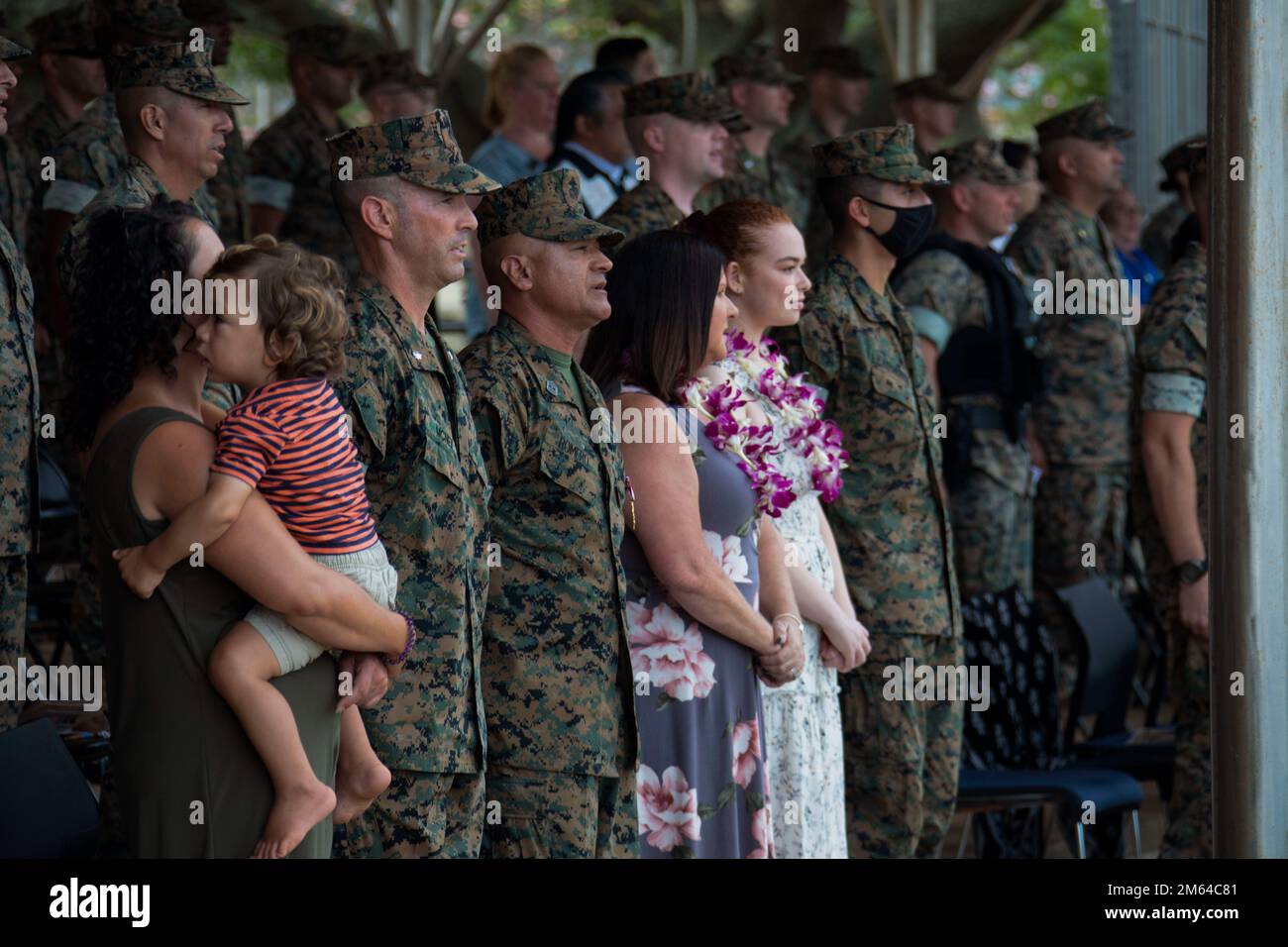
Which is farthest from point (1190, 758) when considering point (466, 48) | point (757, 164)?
point (466, 48)

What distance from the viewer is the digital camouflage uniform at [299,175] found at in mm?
6996

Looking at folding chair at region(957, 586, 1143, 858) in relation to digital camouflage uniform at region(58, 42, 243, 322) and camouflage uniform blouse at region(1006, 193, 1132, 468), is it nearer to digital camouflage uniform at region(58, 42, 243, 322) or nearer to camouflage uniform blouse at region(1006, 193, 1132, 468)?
camouflage uniform blouse at region(1006, 193, 1132, 468)

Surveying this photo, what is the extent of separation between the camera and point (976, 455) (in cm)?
585

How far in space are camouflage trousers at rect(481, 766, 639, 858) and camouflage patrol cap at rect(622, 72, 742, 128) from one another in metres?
2.60

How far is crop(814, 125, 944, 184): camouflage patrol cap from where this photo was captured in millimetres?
4852

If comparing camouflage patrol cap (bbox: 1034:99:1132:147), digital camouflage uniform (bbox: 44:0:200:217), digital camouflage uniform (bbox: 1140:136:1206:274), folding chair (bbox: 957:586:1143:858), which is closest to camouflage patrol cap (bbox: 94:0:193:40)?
digital camouflage uniform (bbox: 44:0:200:217)

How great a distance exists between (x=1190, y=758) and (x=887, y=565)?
1.08m

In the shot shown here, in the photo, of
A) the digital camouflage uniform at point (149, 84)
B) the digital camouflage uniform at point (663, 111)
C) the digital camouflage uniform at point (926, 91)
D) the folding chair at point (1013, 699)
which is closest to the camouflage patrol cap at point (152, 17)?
the digital camouflage uniform at point (149, 84)

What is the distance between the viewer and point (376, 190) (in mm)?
3400

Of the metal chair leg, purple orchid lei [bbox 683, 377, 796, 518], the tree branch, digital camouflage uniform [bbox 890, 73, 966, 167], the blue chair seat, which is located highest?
the tree branch
